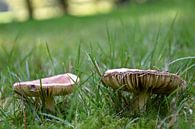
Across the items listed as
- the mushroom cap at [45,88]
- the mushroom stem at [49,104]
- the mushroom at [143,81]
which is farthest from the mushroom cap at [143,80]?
the mushroom stem at [49,104]

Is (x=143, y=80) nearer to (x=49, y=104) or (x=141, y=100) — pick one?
(x=141, y=100)

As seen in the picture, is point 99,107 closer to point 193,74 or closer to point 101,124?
point 101,124

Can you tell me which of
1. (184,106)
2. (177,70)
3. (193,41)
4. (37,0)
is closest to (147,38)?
(193,41)

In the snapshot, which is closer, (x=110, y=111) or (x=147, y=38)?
(x=110, y=111)

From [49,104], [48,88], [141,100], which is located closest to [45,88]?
[48,88]

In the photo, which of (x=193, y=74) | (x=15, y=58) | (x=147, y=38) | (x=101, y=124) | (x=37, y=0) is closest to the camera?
(x=101, y=124)

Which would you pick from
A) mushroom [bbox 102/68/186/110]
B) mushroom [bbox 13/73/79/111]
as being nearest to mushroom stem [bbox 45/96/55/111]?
mushroom [bbox 13/73/79/111]
